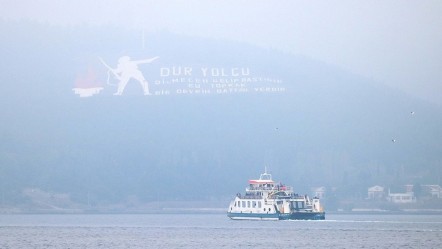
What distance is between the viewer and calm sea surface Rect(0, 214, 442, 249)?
116 meters

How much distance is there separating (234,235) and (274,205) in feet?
92.3

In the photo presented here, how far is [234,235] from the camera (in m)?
131

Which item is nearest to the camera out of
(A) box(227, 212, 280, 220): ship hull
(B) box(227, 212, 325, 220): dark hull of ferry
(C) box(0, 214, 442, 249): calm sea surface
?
(C) box(0, 214, 442, 249): calm sea surface

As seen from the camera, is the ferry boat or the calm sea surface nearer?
the calm sea surface

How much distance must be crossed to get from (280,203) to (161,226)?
1521 cm

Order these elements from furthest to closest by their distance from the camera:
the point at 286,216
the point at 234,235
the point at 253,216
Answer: the point at 253,216 → the point at 286,216 → the point at 234,235

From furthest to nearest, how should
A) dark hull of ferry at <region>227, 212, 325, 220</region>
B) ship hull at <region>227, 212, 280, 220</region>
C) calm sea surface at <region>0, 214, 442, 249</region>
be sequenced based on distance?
ship hull at <region>227, 212, 280, 220</region>, dark hull of ferry at <region>227, 212, 325, 220</region>, calm sea surface at <region>0, 214, 442, 249</region>

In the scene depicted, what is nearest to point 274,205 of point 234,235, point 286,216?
point 286,216

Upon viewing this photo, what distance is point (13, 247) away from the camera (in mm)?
113250

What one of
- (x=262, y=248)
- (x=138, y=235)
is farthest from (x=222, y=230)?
(x=262, y=248)

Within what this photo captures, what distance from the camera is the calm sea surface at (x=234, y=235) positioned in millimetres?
116250

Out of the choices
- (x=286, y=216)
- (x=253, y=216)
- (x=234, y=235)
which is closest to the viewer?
(x=234, y=235)

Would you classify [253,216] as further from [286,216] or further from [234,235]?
[234,235]

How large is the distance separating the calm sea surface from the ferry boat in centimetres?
123
